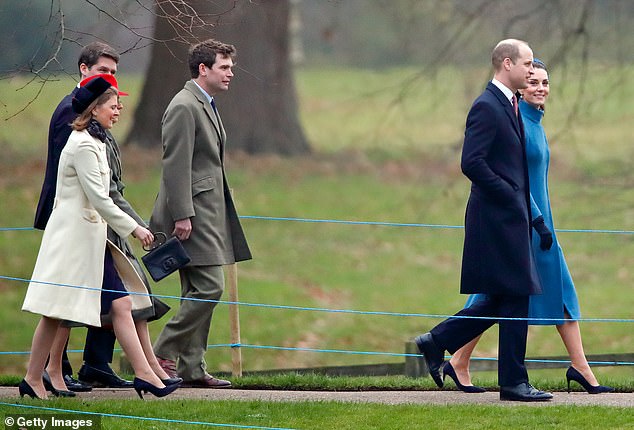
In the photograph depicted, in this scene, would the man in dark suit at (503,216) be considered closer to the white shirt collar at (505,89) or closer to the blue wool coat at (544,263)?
the white shirt collar at (505,89)

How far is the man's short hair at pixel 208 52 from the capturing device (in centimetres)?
930

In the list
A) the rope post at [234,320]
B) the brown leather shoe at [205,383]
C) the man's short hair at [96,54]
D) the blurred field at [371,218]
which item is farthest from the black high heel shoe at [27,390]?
the blurred field at [371,218]

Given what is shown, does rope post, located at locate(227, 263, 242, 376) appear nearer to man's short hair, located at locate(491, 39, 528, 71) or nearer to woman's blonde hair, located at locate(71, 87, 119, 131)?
woman's blonde hair, located at locate(71, 87, 119, 131)

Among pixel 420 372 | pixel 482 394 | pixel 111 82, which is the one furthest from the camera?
pixel 420 372

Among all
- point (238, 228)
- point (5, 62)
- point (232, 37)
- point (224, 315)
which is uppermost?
point (232, 37)

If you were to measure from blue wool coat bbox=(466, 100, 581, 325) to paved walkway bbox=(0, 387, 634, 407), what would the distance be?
527 mm

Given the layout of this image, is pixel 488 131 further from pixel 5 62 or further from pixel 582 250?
pixel 582 250

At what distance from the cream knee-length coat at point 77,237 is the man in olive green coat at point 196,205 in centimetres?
79

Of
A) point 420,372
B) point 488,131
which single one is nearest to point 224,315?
point 420,372

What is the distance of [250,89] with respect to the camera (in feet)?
78.4

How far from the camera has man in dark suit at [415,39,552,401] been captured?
28.3 ft

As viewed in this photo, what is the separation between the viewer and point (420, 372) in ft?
35.1

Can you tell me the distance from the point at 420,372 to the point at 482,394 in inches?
58.6

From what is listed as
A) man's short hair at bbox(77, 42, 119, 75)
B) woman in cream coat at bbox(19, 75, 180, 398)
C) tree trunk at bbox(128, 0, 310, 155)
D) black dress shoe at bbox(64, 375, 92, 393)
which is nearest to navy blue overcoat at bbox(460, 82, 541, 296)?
woman in cream coat at bbox(19, 75, 180, 398)
